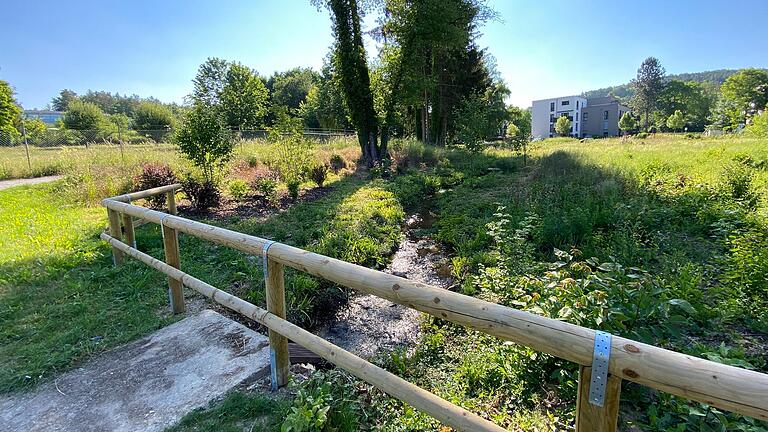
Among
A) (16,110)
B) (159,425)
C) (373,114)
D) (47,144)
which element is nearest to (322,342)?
(159,425)

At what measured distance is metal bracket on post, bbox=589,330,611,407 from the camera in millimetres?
1236

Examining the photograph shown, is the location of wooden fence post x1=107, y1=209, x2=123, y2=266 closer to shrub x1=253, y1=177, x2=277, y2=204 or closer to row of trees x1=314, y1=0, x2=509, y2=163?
shrub x1=253, y1=177, x2=277, y2=204

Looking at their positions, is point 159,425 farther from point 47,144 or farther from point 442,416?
point 47,144

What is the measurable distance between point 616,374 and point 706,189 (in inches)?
328

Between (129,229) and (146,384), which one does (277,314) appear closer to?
(146,384)

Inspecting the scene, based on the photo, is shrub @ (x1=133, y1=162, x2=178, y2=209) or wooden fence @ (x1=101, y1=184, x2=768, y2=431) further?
shrub @ (x1=133, y1=162, x2=178, y2=209)

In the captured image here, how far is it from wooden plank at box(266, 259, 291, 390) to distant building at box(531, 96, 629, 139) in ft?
274

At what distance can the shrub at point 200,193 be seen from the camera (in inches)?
313

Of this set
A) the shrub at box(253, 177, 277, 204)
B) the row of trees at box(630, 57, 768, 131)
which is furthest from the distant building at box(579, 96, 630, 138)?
the shrub at box(253, 177, 277, 204)

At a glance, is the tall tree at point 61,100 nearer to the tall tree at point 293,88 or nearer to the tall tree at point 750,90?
the tall tree at point 293,88

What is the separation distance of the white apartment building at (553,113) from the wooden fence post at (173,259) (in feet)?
268

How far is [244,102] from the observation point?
38344 mm

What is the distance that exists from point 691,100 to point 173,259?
88.1 m

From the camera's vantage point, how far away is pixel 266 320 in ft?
8.41
